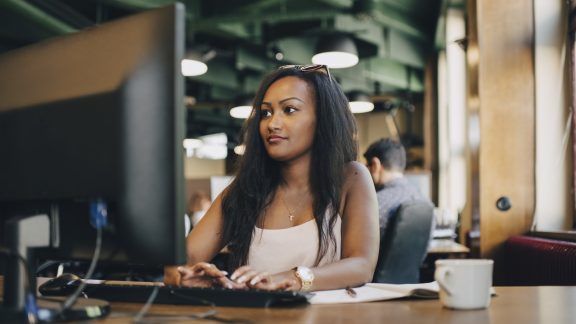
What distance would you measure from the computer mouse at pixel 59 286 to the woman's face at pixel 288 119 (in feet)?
2.18

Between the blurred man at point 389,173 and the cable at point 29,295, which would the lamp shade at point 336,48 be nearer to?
the blurred man at point 389,173

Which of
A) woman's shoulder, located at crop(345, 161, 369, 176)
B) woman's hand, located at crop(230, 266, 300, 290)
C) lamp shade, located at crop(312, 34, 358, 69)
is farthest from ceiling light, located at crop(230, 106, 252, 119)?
woman's hand, located at crop(230, 266, 300, 290)

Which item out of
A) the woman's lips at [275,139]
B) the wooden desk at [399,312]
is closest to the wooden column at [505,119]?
the woman's lips at [275,139]

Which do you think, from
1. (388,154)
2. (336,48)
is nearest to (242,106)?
(336,48)

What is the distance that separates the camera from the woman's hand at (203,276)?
132 centimetres

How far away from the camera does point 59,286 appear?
Result: 1.32 m

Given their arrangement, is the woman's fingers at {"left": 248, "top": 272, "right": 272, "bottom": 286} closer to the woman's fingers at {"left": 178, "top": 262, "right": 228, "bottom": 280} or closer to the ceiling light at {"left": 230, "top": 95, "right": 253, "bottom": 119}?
the woman's fingers at {"left": 178, "top": 262, "right": 228, "bottom": 280}

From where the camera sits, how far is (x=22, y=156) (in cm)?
106

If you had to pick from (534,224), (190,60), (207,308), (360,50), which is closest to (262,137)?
(207,308)

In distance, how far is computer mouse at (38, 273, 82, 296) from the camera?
4.25 ft

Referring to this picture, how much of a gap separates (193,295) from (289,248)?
586mm

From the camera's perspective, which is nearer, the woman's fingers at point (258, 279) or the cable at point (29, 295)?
the cable at point (29, 295)

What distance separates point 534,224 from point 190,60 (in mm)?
3241

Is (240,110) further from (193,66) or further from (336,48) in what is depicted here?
(336,48)
